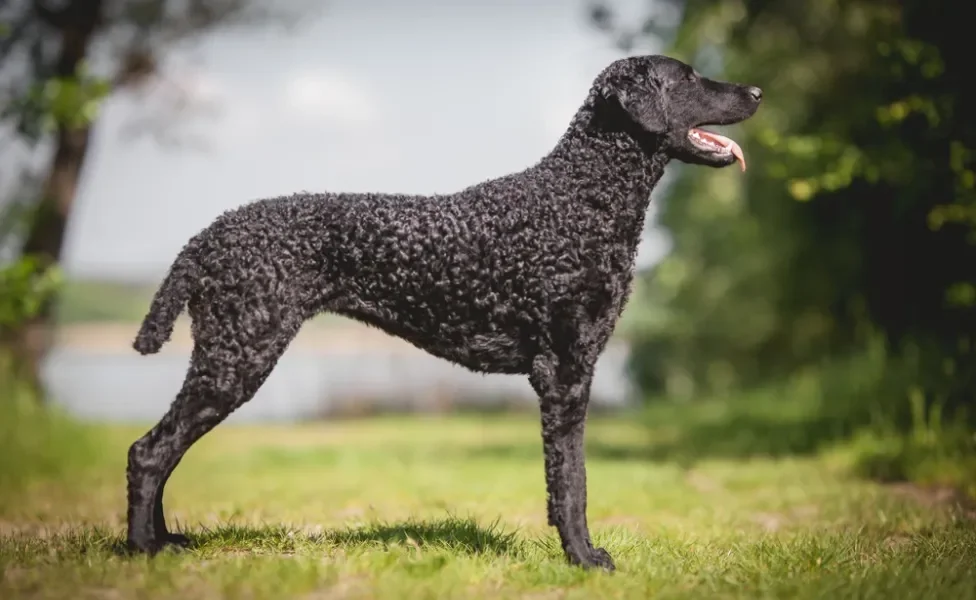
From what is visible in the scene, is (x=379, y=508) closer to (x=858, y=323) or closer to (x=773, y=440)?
(x=773, y=440)

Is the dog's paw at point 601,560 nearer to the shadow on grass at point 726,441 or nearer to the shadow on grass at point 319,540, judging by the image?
the shadow on grass at point 319,540

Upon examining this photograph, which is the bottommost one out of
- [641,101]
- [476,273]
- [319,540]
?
[319,540]

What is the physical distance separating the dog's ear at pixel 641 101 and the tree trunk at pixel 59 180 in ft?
29.6

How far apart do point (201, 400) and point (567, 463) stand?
1684 millimetres

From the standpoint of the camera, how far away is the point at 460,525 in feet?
16.7

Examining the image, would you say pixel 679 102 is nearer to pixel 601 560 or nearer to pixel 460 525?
pixel 601 560

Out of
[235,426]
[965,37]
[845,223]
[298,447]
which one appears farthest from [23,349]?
[965,37]

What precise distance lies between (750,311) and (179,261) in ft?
42.0

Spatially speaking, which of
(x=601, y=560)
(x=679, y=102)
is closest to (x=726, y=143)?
(x=679, y=102)

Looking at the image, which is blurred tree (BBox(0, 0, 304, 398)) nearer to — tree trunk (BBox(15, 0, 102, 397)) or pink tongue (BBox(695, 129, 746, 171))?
tree trunk (BBox(15, 0, 102, 397))

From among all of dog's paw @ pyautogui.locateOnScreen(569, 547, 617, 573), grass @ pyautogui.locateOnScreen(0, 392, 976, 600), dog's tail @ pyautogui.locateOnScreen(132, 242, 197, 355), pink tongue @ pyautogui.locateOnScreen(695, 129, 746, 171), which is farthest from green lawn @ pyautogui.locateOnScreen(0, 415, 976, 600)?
pink tongue @ pyautogui.locateOnScreen(695, 129, 746, 171)

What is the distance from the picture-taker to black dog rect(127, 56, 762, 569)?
167 inches

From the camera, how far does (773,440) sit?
10844mm

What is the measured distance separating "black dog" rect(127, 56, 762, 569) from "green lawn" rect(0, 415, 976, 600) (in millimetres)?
416
